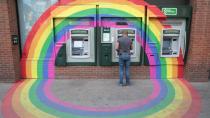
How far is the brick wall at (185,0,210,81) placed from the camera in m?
7.98

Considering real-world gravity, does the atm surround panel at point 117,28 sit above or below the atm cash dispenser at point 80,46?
above

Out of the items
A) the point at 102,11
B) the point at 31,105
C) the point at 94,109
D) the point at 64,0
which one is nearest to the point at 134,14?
the point at 102,11

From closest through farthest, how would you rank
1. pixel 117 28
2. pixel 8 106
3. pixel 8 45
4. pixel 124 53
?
pixel 8 106, pixel 124 53, pixel 8 45, pixel 117 28

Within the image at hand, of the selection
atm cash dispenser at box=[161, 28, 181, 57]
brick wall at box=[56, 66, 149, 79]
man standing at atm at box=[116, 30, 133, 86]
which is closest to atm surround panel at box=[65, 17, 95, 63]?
brick wall at box=[56, 66, 149, 79]

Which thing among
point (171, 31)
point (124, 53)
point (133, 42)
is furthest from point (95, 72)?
point (171, 31)

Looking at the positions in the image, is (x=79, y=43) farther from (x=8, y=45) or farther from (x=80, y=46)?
(x=8, y=45)

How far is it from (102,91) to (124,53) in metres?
1.25

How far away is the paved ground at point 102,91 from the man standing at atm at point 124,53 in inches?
15.1

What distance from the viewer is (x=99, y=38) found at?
27.6 feet

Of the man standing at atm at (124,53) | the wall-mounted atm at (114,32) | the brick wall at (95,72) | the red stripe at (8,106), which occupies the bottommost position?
the red stripe at (8,106)

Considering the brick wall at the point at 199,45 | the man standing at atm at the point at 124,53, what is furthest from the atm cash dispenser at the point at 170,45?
the man standing at atm at the point at 124,53

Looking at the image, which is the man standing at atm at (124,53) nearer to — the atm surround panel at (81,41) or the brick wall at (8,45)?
the atm surround panel at (81,41)

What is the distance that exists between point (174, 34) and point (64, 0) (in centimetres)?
350

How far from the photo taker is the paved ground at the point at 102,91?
22.9 feet
